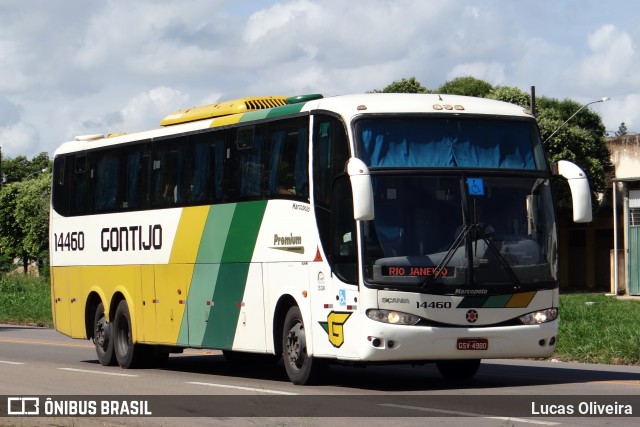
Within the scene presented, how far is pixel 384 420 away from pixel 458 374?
5.23 metres

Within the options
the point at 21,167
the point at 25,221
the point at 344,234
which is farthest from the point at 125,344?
the point at 21,167

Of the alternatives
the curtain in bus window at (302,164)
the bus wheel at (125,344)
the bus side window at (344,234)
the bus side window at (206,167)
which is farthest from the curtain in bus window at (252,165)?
the bus wheel at (125,344)

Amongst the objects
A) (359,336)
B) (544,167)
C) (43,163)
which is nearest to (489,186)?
(544,167)

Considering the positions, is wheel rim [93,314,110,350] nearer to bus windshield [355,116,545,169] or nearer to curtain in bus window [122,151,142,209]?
curtain in bus window [122,151,142,209]

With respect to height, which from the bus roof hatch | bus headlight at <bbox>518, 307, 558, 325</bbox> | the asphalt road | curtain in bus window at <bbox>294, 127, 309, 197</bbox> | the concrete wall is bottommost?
the asphalt road

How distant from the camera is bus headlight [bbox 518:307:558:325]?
1566 cm

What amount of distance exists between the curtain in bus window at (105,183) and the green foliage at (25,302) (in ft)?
61.5

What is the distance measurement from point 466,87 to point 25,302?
30.3 meters

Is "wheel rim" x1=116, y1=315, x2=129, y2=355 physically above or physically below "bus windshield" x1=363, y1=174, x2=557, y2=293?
below

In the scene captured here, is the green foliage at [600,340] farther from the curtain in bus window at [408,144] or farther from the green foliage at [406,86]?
the green foliage at [406,86]

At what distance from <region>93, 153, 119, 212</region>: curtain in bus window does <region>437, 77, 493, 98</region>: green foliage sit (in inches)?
1820

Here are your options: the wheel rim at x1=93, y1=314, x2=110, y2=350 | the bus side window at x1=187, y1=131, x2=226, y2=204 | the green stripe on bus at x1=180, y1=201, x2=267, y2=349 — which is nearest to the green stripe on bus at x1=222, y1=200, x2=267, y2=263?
the green stripe on bus at x1=180, y1=201, x2=267, y2=349

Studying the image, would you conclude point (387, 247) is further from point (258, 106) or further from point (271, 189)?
point (258, 106)

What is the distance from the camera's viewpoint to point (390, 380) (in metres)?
17.7
